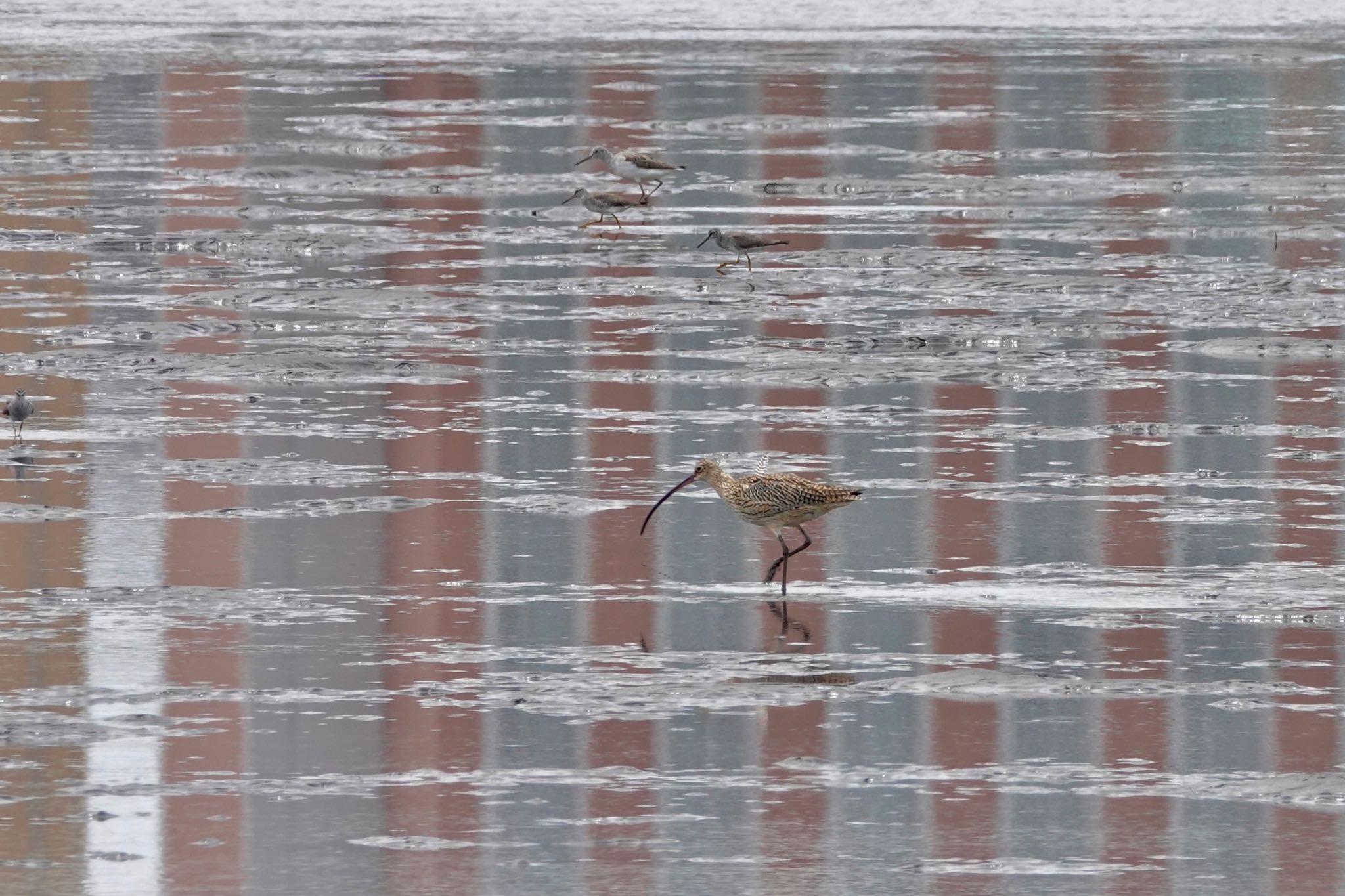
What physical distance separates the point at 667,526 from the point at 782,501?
1111 mm

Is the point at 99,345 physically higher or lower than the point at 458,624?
higher

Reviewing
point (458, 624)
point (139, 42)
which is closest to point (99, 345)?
point (458, 624)

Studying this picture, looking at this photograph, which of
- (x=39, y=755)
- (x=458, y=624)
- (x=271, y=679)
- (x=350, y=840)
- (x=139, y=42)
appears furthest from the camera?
(x=139, y=42)

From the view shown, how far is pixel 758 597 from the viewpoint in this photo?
33.1 ft

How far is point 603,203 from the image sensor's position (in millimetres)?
20531

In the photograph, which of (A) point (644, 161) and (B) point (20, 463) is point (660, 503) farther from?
(A) point (644, 161)

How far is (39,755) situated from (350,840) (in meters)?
1.16

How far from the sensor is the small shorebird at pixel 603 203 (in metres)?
20.5

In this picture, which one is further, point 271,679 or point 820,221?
point 820,221

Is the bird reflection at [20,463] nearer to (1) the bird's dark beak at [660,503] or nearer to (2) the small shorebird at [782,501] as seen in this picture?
(1) the bird's dark beak at [660,503]

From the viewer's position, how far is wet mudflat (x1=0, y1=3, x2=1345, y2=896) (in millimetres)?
7512

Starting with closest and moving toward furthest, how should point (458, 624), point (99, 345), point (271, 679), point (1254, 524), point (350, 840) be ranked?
point (350, 840), point (271, 679), point (458, 624), point (1254, 524), point (99, 345)

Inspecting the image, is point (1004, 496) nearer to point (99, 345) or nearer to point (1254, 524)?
point (1254, 524)

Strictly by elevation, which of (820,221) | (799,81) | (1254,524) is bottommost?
(1254,524)
